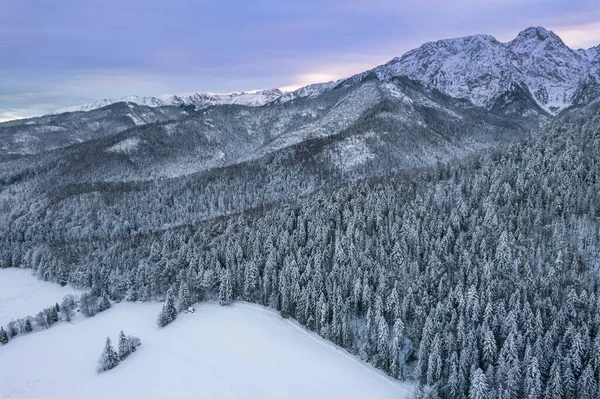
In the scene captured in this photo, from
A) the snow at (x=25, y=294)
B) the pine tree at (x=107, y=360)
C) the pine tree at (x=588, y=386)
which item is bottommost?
the pine tree at (x=588, y=386)

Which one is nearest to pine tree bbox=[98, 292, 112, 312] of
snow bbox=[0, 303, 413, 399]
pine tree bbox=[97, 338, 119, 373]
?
snow bbox=[0, 303, 413, 399]

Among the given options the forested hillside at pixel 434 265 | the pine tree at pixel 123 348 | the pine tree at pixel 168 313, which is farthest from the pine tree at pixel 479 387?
the pine tree at pixel 168 313

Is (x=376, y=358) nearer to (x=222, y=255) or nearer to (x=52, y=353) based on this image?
(x=222, y=255)

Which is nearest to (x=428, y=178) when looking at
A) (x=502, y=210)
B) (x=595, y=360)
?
(x=502, y=210)

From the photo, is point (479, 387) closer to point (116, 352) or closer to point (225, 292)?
point (225, 292)

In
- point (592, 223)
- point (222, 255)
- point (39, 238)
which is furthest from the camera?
point (39, 238)

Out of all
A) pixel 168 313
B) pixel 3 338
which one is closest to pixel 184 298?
pixel 168 313

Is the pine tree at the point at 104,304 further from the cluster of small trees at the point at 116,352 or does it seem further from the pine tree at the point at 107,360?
the pine tree at the point at 107,360

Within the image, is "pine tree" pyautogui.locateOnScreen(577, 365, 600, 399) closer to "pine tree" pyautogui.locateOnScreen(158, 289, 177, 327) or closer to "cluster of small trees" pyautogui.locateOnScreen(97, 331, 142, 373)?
"pine tree" pyautogui.locateOnScreen(158, 289, 177, 327)
